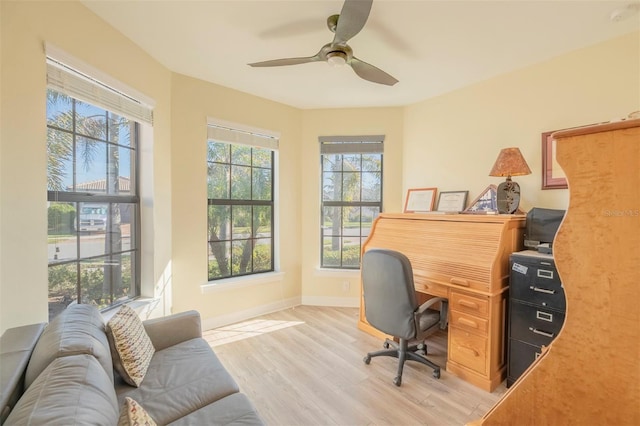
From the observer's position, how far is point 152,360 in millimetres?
1623

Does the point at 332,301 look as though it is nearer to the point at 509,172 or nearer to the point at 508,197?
the point at 508,197

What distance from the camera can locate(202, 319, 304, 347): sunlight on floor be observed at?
274cm

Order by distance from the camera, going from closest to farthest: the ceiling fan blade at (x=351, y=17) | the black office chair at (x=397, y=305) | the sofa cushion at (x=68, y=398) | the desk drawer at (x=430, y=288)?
1. the sofa cushion at (x=68, y=398)
2. the ceiling fan blade at (x=351, y=17)
3. the black office chair at (x=397, y=305)
4. the desk drawer at (x=430, y=288)

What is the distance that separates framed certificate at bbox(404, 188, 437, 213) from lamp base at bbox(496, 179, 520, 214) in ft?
2.54

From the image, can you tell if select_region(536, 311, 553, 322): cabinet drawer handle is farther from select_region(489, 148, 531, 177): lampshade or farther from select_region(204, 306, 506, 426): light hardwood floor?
select_region(489, 148, 531, 177): lampshade

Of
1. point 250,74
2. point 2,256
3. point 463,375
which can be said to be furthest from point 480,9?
point 2,256

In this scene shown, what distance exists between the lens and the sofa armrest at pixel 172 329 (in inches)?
69.9

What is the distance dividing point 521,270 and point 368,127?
2.27 meters

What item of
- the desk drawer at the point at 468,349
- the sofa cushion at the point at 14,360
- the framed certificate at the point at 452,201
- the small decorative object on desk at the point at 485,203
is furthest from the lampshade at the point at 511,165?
the sofa cushion at the point at 14,360

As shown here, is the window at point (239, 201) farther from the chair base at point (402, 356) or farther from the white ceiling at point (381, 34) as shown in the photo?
the chair base at point (402, 356)

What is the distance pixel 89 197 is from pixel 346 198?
258 cm

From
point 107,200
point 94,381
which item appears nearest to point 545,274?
point 94,381

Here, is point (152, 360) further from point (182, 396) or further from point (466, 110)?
point (466, 110)

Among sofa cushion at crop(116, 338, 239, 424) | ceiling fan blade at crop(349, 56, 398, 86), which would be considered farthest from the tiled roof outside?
ceiling fan blade at crop(349, 56, 398, 86)
